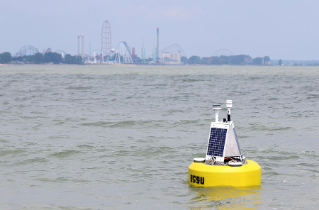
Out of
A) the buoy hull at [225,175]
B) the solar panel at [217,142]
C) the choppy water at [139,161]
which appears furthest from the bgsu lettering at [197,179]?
the solar panel at [217,142]

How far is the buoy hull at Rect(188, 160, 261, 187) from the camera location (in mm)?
8586

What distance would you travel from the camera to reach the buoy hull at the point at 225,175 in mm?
8586

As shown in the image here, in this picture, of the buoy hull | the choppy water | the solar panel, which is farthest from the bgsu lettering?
the solar panel

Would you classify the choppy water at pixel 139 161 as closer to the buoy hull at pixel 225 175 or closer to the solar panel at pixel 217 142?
the buoy hull at pixel 225 175

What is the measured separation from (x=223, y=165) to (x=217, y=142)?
0.46 meters

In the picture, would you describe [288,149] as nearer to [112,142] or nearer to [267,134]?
[267,134]

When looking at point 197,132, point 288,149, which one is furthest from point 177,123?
point 288,149

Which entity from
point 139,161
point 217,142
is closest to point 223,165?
point 217,142

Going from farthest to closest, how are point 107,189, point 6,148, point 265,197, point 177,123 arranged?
point 177,123, point 6,148, point 107,189, point 265,197

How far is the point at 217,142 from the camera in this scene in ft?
29.3

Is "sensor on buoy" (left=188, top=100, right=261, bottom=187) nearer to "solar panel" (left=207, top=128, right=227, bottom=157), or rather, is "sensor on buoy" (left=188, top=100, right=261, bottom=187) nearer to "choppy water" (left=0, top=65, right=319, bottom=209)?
"solar panel" (left=207, top=128, right=227, bottom=157)

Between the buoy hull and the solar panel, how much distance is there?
303 millimetres

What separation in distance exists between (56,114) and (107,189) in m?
15.1

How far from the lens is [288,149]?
535 inches
